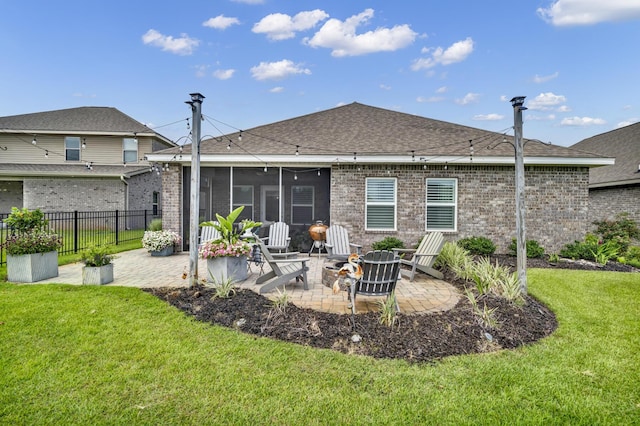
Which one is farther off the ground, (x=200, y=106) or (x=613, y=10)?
(x=613, y=10)

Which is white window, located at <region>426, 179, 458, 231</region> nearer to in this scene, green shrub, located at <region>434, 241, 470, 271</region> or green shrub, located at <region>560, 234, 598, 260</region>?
green shrub, located at <region>434, 241, 470, 271</region>

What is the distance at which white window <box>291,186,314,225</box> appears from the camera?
11.1 metres

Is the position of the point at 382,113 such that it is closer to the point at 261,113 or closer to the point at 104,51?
the point at 261,113

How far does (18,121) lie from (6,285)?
63.8 ft

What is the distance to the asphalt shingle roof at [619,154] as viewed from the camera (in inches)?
554

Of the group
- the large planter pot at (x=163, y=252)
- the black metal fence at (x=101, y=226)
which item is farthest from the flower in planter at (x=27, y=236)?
the black metal fence at (x=101, y=226)

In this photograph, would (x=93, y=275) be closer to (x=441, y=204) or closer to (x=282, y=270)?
(x=282, y=270)

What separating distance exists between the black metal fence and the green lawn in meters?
8.28

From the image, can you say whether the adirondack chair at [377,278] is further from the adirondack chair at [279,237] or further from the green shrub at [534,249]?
the green shrub at [534,249]

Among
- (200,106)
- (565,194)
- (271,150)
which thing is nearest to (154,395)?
(200,106)

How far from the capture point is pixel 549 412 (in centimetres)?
269

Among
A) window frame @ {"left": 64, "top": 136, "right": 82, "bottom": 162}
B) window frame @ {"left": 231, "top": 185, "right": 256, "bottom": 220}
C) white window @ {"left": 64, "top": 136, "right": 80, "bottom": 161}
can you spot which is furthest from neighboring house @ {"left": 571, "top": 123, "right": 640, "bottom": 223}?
white window @ {"left": 64, "top": 136, "right": 80, "bottom": 161}

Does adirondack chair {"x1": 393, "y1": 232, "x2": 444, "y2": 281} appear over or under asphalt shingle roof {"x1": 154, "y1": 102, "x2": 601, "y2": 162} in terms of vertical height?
under

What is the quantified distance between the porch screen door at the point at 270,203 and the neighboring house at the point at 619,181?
13973 millimetres
